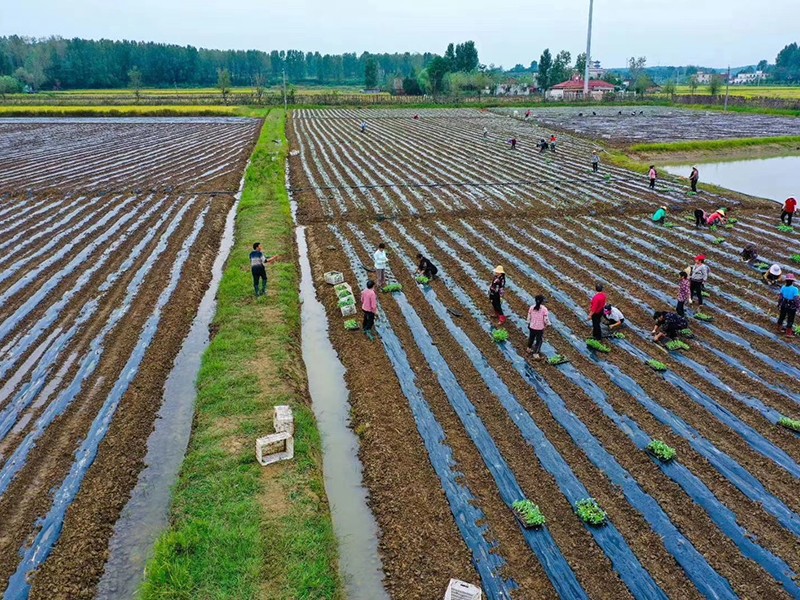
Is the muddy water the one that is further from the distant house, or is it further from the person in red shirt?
the distant house

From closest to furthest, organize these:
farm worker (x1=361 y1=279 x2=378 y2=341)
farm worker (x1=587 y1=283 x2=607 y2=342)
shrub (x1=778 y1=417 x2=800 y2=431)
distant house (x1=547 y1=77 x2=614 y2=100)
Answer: shrub (x1=778 y1=417 x2=800 y2=431)
farm worker (x1=587 y1=283 x2=607 y2=342)
farm worker (x1=361 y1=279 x2=378 y2=341)
distant house (x1=547 y1=77 x2=614 y2=100)

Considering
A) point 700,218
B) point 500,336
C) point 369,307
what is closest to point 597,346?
point 500,336

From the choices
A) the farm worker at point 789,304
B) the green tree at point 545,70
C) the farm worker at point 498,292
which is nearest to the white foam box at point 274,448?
the farm worker at point 498,292

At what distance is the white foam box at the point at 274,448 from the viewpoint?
30.2ft

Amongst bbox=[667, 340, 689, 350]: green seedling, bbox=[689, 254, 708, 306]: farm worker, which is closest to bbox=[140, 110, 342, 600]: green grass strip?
bbox=[667, 340, 689, 350]: green seedling

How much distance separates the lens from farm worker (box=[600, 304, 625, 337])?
46.1 feet

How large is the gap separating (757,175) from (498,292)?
1201 inches

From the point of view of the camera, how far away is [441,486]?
896cm

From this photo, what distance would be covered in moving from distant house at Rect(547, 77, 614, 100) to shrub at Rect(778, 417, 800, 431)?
96.2m

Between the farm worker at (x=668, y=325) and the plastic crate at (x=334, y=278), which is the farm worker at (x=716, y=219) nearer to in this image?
the farm worker at (x=668, y=325)

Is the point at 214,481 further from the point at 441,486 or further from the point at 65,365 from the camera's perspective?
the point at 65,365

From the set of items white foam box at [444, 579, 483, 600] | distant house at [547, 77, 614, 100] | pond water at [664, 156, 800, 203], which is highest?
distant house at [547, 77, 614, 100]

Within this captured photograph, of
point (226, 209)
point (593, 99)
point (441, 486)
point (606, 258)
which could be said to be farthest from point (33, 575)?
point (593, 99)

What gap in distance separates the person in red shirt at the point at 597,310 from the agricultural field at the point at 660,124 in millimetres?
38013
